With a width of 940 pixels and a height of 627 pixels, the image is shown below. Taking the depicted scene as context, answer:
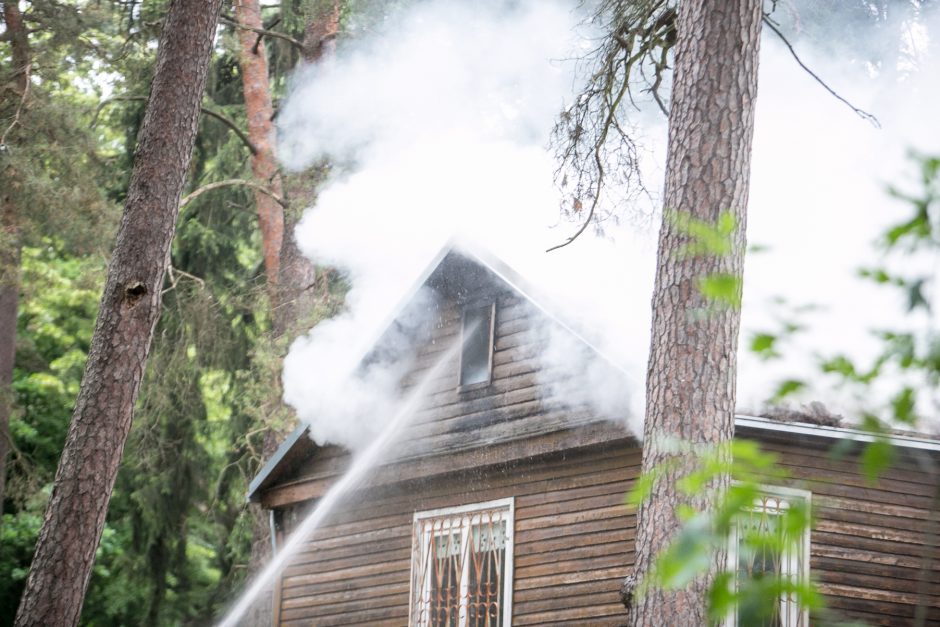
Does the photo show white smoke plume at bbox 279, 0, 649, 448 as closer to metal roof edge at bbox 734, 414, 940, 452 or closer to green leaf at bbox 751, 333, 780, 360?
metal roof edge at bbox 734, 414, 940, 452

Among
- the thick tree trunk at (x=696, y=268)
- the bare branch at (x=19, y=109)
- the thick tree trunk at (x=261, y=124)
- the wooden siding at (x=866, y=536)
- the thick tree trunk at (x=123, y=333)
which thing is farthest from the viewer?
Result: the thick tree trunk at (x=261, y=124)

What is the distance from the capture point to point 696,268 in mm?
6617

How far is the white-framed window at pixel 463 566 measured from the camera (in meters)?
11.3

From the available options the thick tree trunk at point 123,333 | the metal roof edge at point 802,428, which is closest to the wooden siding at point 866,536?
the metal roof edge at point 802,428

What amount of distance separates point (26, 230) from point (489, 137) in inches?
423

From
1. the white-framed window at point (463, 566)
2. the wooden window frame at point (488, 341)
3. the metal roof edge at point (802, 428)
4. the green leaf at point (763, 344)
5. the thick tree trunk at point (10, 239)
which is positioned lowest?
the green leaf at point (763, 344)

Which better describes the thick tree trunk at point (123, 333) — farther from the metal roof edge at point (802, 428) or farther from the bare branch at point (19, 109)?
the metal roof edge at point (802, 428)

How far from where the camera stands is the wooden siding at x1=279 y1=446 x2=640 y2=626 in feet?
34.3

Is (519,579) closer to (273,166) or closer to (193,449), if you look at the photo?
(273,166)

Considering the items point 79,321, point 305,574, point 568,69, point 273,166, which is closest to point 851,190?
point 568,69

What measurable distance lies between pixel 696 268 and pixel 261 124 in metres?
12.6

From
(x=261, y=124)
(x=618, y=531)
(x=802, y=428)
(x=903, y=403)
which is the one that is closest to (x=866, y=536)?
(x=802, y=428)

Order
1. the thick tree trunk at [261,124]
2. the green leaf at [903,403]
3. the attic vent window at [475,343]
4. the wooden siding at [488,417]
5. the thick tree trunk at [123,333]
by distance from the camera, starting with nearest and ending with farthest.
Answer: the green leaf at [903,403] < the thick tree trunk at [123,333] < the wooden siding at [488,417] < the attic vent window at [475,343] < the thick tree trunk at [261,124]

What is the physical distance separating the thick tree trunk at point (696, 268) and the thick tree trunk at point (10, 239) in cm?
894
